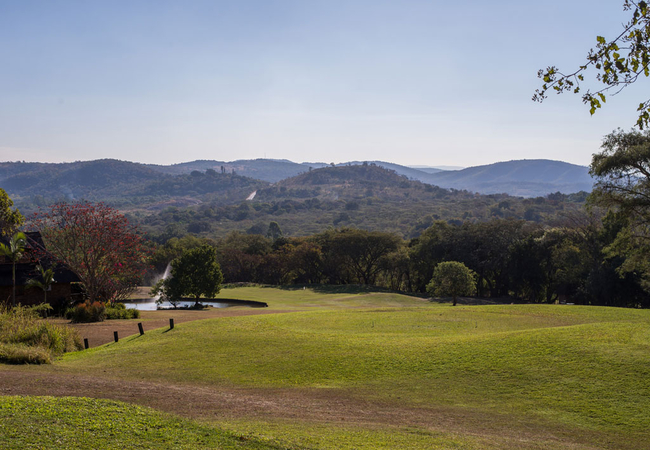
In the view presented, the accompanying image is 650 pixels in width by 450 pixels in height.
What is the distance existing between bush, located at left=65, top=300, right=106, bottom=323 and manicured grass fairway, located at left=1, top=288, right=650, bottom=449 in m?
8.41

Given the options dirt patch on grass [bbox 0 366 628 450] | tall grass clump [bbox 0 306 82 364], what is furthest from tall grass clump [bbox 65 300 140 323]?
dirt patch on grass [bbox 0 366 628 450]

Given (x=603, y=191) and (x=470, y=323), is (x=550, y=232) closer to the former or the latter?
(x=603, y=191)

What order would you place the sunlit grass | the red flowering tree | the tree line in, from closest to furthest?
the sunlit grass < the red flowering tree < the tree line

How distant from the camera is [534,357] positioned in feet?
50.1

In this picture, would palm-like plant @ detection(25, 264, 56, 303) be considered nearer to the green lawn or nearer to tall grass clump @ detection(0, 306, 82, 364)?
tall grass clump @ detection(0, 306, 82, 364)

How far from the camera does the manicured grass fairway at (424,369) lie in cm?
995

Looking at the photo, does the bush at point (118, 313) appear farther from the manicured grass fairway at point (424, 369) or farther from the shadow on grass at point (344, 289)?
the shadow on grass at point (344, 289)

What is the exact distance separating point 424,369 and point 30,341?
1461cm

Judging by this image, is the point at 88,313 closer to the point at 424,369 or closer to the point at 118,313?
the point at 118,313

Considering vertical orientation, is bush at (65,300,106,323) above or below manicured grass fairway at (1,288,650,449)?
below

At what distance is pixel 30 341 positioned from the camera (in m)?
18.3

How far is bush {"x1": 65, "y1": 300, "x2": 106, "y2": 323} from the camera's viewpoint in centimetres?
2869

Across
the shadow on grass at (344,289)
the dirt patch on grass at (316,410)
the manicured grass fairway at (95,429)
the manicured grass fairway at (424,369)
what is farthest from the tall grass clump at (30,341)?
the shadow on grass at (344,289)

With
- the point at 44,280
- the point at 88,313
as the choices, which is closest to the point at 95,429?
the point at 88,313
